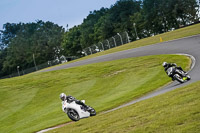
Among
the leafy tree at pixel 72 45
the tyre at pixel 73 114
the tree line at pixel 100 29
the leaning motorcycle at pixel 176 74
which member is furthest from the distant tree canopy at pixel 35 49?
the tyre at pixel 73 114

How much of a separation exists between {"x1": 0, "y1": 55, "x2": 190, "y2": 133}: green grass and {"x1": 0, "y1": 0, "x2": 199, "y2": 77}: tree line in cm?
4941

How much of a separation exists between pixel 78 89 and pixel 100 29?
87.8 metres

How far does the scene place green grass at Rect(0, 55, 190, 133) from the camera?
1973cm

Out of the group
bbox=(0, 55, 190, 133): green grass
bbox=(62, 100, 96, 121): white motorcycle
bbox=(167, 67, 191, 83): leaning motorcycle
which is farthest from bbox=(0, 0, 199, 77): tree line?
bbox=(62, 100, 96, 121): white motorcycle

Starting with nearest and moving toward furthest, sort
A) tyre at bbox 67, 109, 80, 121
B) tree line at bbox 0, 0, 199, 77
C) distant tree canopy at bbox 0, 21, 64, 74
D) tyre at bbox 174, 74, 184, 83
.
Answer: tyre at bbox 67, 109, 80, 121 → tyre at bbox 174, 74, 184, 83 → tree line at bbox 0, 0, 199, 77 → distant tree canopy at bbox 0, 21, 64, 74

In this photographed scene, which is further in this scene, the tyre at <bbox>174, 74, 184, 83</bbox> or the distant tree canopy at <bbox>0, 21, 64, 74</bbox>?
the distant tree canopy at <bbox>0, 21, 64, 74</bbox>

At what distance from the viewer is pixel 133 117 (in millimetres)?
9453

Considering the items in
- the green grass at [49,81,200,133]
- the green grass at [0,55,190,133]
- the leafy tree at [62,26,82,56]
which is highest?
the leafy tree at [62,26,82,56]

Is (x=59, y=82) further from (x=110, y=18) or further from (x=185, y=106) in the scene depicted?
(x=110, y=18)

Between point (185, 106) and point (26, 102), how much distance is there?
61.1 feet

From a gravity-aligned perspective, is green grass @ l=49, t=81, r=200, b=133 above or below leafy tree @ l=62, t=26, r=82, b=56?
below

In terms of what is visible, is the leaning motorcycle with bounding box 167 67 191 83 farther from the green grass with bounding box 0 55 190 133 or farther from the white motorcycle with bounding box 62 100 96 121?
the white motorcycle with bounding box 62 100 96 121

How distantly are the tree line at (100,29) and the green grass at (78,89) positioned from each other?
162ft

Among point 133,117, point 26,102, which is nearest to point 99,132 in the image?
point 133,117
